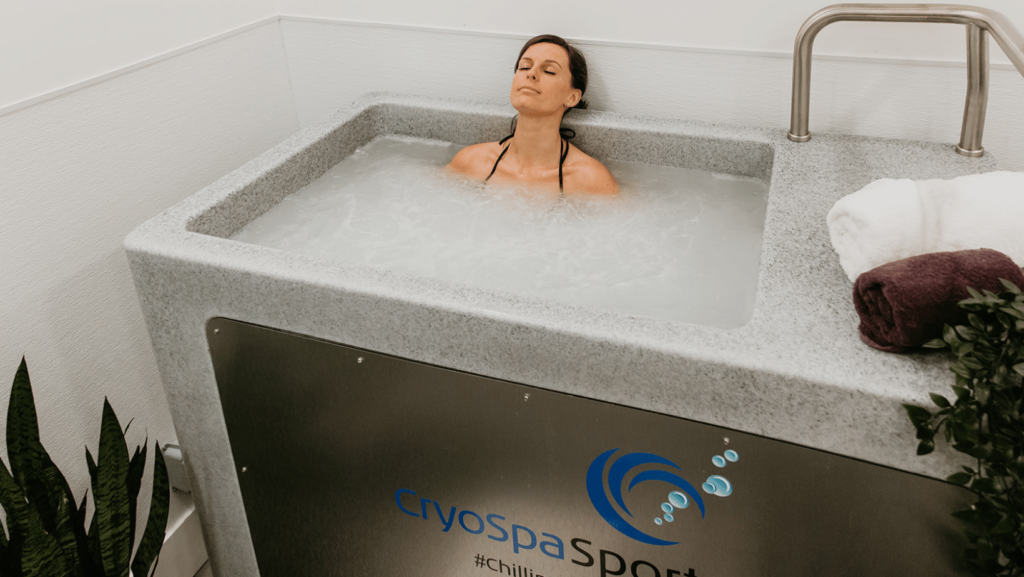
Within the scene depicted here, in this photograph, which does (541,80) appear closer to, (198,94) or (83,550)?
(198,94)

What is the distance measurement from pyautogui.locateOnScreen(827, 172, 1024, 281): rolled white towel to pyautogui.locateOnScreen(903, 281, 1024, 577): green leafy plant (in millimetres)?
177

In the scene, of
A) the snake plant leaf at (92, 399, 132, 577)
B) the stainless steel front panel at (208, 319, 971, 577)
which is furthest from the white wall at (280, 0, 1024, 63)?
the snake plant leaf at (92, 399, 132, 577)

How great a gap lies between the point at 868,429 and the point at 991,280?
23 centimetres

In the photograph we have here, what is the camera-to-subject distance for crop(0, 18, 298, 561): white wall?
122cm

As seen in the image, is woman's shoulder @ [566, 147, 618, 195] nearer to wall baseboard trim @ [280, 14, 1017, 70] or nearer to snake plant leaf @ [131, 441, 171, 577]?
wall baseboard trim @ [280, 14, 1017, 70]

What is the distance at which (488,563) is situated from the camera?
46.1 inches

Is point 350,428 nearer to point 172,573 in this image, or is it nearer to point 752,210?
point 172,573

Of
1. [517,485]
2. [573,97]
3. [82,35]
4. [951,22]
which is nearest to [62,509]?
[517,485]

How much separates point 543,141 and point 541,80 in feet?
0.45

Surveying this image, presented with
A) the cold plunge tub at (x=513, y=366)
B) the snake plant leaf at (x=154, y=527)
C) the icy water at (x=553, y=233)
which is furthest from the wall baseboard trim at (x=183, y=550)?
the icy water at (x=553, y=233)

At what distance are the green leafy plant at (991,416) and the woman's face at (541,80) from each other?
92 cm

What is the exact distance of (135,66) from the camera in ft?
4.56

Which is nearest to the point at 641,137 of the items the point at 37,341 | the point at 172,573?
the point at 37,341

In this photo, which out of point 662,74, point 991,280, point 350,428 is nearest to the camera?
point 991,280
